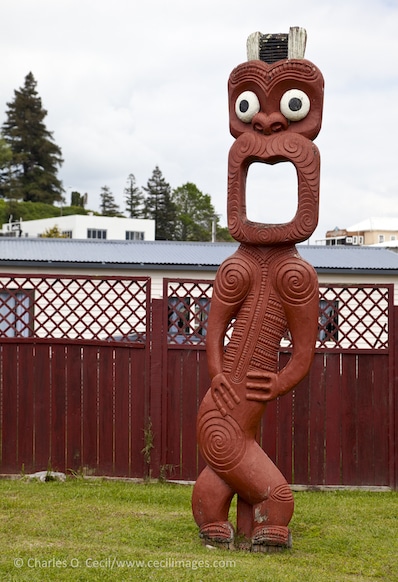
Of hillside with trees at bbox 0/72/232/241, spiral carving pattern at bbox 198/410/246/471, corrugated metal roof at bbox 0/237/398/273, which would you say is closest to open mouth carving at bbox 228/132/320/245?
spiral carving pattern at bbox 198/410/246/471

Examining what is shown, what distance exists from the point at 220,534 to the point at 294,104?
276 centimetres

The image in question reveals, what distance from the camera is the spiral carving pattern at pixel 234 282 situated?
5086mm

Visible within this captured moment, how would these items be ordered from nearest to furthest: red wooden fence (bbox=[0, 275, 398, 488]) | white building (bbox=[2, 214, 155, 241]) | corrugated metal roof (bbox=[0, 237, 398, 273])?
red wooden fence (bbox=[0, 275, 398, 488]) → corrugated metal roof (bbox=[0, 237, 398, 273]) → white building (bbox=[2, 214, 155, 241])

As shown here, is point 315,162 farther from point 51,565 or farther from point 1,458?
point 1,458

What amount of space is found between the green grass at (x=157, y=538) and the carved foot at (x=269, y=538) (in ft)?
0.23

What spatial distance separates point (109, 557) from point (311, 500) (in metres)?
2.61

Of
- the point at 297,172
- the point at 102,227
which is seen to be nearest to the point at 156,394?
the point at 297,172

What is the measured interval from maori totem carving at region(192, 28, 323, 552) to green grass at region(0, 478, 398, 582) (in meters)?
0.33

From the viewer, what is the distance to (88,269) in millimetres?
16578

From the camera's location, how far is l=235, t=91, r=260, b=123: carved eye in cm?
506

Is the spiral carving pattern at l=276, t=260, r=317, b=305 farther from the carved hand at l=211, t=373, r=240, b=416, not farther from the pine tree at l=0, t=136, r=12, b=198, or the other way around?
the pine tree at l=0, t=136, r=12, b=198

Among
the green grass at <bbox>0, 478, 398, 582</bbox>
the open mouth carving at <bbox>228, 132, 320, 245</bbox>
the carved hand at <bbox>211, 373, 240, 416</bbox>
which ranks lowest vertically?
the green grass at <bbox>0, 478, 398, 582</bbox>

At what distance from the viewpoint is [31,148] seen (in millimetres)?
55594

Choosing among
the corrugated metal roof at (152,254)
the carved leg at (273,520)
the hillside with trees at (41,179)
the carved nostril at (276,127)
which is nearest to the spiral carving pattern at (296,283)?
the carved nostril at (276,127)
